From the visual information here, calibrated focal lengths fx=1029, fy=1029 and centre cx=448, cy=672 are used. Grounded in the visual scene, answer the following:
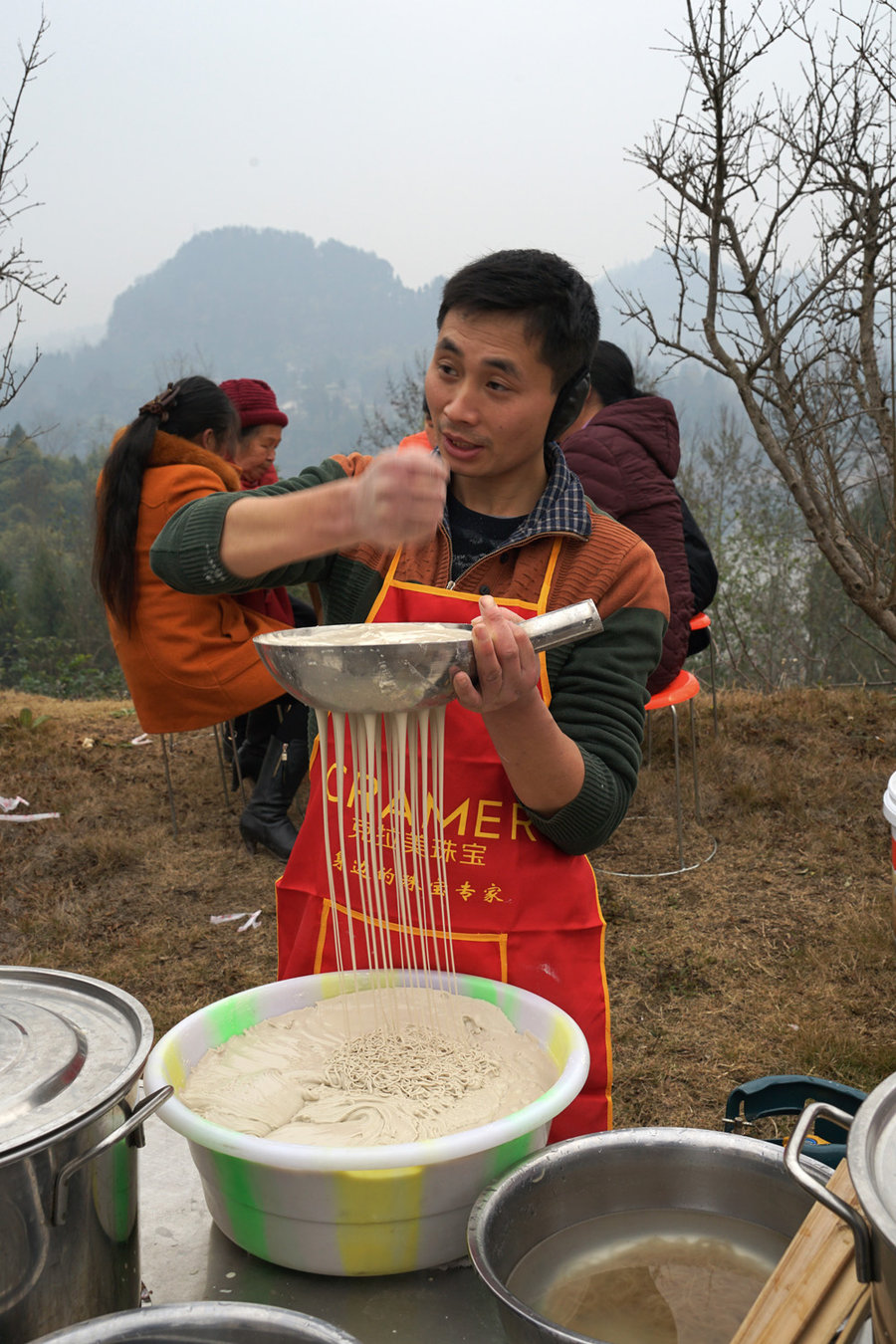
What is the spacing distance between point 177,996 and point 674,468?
269cm

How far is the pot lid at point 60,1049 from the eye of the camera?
0.79 meters

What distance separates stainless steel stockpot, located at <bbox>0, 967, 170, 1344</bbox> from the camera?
765mm

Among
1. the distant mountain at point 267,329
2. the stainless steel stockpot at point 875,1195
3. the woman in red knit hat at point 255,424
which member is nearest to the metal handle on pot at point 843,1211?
the stainless steel stockpot at point 875,1195

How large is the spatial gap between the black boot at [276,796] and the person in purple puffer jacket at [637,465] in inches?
64.1

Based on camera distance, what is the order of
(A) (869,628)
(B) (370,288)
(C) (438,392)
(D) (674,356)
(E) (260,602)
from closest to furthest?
(C) (438,392) < (E) (260,602) < (D) (674,356) < (A) (869,628) < (B) (370,288)

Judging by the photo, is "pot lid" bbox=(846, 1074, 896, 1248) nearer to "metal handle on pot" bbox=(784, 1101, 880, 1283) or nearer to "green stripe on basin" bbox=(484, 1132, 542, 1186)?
"metal handle on pot" bbox=(784, 1101, 880, 1283)

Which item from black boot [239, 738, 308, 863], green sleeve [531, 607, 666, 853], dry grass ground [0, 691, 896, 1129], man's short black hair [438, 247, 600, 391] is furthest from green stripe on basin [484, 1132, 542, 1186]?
black boot [239, 738, 308, 863]

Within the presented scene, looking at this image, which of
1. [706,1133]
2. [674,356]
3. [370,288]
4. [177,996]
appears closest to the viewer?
[706,1133]

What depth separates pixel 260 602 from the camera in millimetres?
4461

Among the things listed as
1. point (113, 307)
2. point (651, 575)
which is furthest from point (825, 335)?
point (113, 307)

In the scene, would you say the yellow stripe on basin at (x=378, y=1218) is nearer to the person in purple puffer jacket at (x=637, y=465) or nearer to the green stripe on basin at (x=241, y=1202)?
the green stripe on basin at (x=241, y=1202)

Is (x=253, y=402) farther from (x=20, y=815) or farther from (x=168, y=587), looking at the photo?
(x=20, y=815)

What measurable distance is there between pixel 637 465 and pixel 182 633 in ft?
6.12

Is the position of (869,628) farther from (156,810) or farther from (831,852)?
(156,810)
